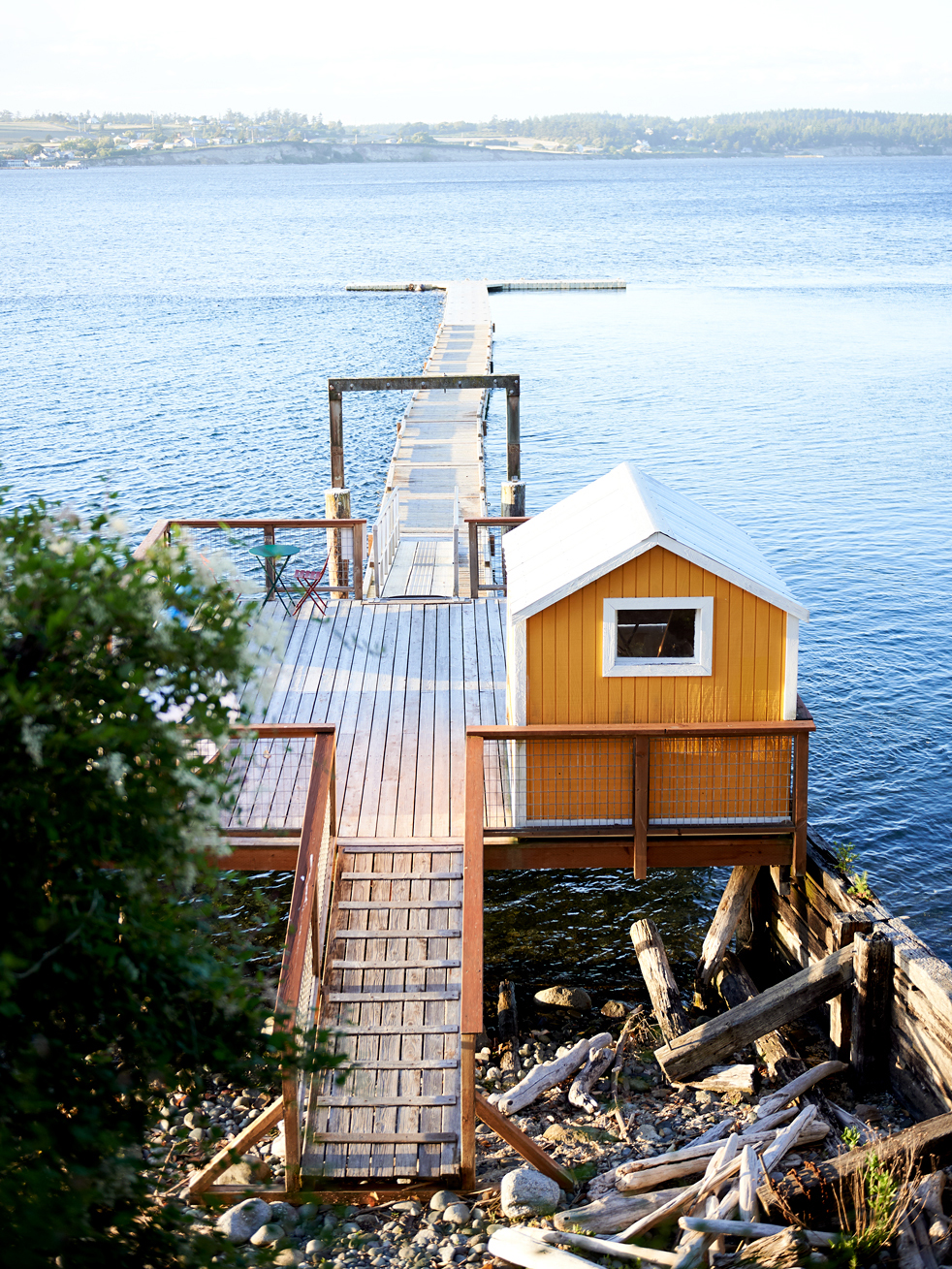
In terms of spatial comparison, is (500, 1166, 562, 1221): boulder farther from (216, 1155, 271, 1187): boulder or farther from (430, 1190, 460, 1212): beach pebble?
(216, 1155, 271, 1187): boulder

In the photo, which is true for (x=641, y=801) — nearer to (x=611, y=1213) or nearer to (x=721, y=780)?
(x=721, y=780)

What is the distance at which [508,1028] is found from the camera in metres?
11.0

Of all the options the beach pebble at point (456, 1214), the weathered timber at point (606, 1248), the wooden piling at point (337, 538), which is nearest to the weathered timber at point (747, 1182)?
the weathered timber at point (606, 1248)

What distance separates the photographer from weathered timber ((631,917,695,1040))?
10.8 m

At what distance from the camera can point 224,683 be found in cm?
432

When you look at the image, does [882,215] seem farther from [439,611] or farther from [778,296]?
[439,611]

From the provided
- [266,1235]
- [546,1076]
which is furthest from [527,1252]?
[546,1076]

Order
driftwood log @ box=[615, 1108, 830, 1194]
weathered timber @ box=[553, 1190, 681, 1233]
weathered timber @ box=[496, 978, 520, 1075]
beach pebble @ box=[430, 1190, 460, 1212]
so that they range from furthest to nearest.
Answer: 1. weathered timber @ box=[496, 978, 520, 1075]
2. driftwood log @ box=[615, 1108, 830, 1194]
3. beach pebble @ box=[430, 1190, 460, 1212]
4. weathered timber @ box=[553, 1190, 681, 1233]

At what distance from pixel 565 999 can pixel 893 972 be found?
126 inches

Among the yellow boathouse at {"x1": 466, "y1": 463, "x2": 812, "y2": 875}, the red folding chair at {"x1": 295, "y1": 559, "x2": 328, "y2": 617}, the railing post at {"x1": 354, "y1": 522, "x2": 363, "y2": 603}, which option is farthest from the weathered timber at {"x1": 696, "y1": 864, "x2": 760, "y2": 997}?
the red folding chair at {"x1": 295, "y1": 559, "x2": 328, "y2": 617}

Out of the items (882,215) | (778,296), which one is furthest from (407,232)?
(778,296)

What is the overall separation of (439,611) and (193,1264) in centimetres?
1138

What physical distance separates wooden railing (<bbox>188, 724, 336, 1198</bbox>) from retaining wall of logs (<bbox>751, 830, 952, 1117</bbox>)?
4433mm

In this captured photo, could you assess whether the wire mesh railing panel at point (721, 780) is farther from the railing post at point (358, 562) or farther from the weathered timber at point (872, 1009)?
the railing post at point (358, 562)
